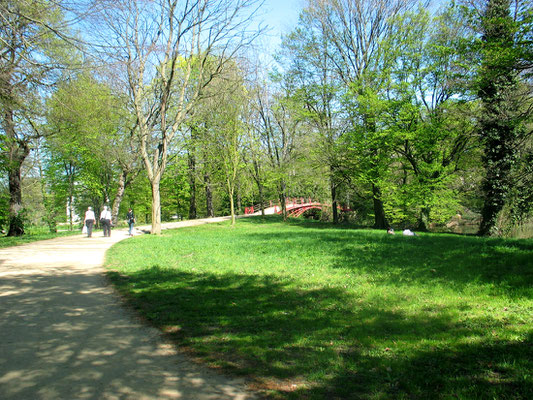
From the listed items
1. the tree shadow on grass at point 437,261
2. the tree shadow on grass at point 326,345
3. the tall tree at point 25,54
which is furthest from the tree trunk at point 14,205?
the tree shadow on grass at point 326,345

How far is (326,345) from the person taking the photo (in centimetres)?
441

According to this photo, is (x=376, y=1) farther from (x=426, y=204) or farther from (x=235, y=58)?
(x=426, y=204)

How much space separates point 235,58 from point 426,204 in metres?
14.1

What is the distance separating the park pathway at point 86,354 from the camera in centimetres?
330

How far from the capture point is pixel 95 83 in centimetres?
1978

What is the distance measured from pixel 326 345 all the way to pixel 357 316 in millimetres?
1310

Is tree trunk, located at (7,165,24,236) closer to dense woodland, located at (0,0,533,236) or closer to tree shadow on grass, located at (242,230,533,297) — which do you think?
dense woodland, located at (0,0,533,236)

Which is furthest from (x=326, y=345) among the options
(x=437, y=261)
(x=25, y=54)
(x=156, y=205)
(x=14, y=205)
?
(x=14, y=205)

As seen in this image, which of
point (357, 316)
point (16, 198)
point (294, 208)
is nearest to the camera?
point (357, 316)

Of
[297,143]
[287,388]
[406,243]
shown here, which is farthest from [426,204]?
[287,388]

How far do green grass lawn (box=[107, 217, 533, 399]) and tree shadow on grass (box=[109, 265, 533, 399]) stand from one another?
17 mm

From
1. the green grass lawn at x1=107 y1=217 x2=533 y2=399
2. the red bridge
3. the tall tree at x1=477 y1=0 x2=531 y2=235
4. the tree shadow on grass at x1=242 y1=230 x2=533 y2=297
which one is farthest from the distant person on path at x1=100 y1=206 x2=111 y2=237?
the red bridge

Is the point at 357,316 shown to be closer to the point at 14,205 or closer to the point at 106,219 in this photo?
the point at 106,219

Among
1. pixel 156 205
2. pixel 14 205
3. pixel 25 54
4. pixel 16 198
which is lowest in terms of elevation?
pixel 156 205
